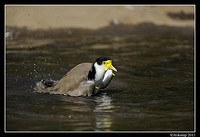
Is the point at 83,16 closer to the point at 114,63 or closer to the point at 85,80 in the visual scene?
the point at 114,63

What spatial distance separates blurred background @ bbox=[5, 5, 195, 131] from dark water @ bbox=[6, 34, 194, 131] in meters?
0.02

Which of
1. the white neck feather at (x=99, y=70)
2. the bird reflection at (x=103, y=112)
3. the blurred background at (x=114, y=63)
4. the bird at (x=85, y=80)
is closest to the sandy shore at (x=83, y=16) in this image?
the blurred background at (x=114, y=63)

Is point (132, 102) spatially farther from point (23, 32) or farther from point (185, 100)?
point (23, 32)

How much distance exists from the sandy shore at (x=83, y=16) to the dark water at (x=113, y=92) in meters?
2.16

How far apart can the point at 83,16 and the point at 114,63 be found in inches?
239

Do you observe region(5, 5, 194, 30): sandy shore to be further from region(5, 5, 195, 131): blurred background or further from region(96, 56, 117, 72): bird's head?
region(96, 56, 117, 72): bird's head

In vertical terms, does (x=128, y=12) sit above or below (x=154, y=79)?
above

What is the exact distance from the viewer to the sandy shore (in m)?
17.8

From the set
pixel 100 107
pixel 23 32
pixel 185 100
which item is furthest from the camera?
pixel 23 32

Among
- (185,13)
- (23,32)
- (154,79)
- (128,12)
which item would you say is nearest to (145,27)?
(128,12)

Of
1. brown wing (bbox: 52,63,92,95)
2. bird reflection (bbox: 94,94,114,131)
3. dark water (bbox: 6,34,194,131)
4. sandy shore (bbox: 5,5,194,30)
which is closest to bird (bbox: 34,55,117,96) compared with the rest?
brown wing (bbox: 52,63,92,95)

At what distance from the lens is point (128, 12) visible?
19.5m

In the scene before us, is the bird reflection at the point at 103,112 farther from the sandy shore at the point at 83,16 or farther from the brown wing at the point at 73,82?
the sandy shore at the point at 83,16

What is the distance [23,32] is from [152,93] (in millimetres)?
9369
